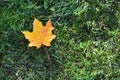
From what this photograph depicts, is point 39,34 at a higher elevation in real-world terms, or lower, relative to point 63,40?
higher

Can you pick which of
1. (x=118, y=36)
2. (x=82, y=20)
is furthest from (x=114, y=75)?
(x=82, y=20)

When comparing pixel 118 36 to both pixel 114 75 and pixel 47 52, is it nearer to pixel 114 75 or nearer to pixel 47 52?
pixel 114 75

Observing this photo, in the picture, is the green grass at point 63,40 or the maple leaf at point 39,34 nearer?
the maple leaf at point 39,34

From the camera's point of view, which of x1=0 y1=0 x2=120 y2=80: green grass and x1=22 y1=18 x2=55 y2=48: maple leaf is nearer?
x1=22 y1=18 x2=55 y2=48: maple leaf

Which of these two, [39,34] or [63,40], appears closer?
[39,34]
